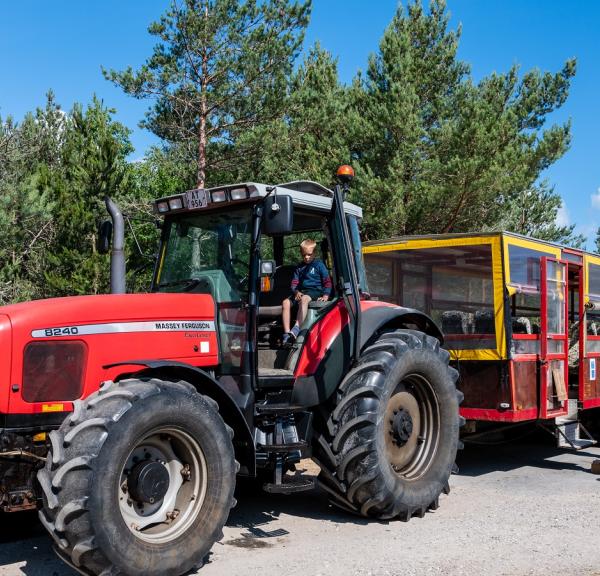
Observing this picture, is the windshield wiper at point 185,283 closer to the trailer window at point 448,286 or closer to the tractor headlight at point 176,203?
the tractor headlight at point 176,203

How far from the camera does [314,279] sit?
6020 mm

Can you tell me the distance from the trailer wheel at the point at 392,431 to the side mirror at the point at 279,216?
1.36 metres

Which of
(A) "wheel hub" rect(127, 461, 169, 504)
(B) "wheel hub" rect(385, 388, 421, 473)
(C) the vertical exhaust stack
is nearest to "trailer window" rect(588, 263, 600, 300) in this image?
(B) "wheel hub" rect(385, 388, 421, 473)

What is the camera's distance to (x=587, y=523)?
586cm

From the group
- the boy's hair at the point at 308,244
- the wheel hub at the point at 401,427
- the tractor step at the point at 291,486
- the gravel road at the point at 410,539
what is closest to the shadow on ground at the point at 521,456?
the gravel road at the point at 410,539

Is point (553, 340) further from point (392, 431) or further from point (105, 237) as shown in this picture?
point (105, 237)

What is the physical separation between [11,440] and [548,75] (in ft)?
56.1

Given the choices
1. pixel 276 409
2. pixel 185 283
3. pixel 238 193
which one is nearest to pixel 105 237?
pixel 185 283

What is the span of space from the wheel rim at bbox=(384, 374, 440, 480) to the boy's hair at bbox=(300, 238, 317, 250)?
1338 millimetres

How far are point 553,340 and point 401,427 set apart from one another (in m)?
2.68

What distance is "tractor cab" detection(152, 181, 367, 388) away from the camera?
17.6 ft

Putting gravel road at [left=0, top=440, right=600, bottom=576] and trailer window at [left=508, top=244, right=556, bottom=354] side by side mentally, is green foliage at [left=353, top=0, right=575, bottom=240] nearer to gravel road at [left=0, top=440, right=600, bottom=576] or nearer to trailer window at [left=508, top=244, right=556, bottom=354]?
trailer window at [left=508, top=244, right=556, bottom=354]

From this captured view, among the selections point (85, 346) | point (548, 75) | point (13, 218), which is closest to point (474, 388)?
point (85, 346)

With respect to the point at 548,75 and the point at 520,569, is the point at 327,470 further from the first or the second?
the point at 548,75
